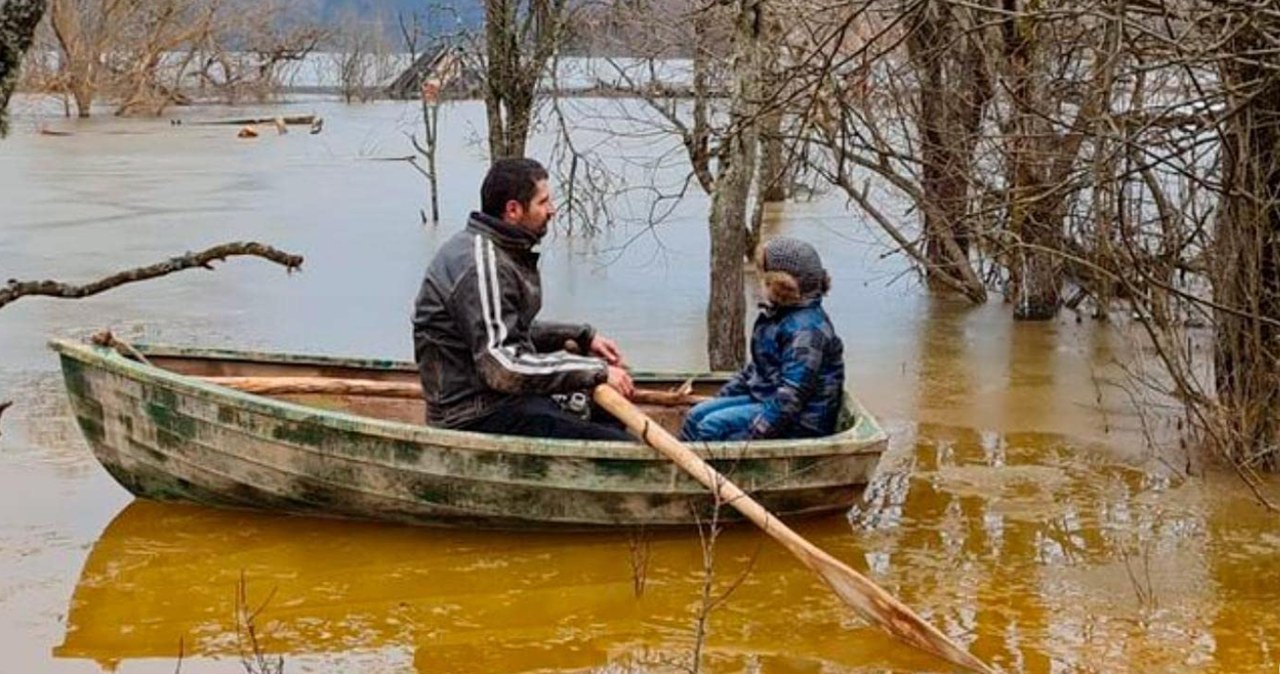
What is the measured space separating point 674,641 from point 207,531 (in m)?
2.18

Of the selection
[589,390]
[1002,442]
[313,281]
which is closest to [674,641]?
[589,390]

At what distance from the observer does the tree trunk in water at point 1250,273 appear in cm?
746

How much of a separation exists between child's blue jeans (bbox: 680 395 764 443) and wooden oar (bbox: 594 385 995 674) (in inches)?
15.5

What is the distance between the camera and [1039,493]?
25.6 ft

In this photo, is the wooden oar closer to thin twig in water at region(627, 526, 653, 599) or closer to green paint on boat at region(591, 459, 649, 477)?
green paint on boat at region(591, 459, 649, 477)

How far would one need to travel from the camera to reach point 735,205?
377 inches

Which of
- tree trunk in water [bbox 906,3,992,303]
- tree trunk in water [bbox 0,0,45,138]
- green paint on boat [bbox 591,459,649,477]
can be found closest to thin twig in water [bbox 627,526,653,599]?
green paint on boat [bbox 591,459,649,477]

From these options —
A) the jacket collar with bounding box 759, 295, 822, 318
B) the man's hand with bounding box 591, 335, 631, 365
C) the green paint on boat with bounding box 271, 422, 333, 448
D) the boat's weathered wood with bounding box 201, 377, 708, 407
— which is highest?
the jacket collar with bounding box 759, 295, 822, 318

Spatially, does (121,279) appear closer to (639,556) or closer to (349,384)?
(639,556)

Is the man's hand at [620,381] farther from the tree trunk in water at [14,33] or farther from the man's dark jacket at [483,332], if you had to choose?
→ the tree trunk in water at [14,33]

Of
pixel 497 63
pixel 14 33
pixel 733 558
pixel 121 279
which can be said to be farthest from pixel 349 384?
pixel 497 63

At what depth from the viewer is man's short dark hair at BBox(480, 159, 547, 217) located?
21.2 ft

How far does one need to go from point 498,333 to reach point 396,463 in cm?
71

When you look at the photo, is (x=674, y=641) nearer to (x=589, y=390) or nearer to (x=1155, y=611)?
(x=589, y=390)
